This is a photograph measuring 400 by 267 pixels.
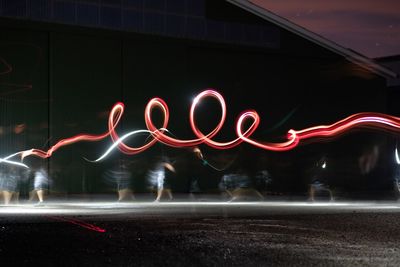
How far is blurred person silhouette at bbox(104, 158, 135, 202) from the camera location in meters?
38.1

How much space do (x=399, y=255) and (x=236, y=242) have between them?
10.2ft

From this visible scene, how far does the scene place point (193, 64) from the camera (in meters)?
40.9

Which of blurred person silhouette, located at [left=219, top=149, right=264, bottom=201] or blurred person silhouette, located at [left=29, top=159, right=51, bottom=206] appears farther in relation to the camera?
blurred person silhouette, located at [left=219, top=149, right=264, bottom=201]

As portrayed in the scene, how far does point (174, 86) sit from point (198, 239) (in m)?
24.4

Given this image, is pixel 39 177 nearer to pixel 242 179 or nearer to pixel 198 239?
pixel 242 179

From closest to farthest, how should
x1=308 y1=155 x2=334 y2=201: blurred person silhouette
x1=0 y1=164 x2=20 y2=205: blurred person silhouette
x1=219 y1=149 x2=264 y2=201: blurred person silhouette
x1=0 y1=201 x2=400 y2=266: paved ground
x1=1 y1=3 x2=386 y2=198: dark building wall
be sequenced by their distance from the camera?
x1=0 y1=201 x2=400 y2=266: paved ground
x1=0 y1=164 x2=20 y2=205: blurred person silhouette
x1=1 y1=3 x2=386 y2=198: dark building wall
x1=219 y1=149 x2=264 y2=201: blurred person silhouette
x1=308 y1=155 x2=334 y2=201: blurred person silhouette

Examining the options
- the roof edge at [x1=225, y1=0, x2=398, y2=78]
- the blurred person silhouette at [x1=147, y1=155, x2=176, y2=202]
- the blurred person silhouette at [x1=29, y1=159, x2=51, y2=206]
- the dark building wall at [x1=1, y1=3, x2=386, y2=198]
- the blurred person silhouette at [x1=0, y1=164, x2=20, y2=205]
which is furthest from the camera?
the roof edge at [x1=225, y1=0, x2=398, y2=78]

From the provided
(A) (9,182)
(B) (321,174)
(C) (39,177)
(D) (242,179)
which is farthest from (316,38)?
(A) (9,182)

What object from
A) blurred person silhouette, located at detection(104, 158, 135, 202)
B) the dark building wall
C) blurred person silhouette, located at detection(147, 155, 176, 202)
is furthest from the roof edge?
blurred person silhouette, located at detection(104, 158, 135, 202)

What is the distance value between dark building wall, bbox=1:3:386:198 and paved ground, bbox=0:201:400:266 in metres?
13.1

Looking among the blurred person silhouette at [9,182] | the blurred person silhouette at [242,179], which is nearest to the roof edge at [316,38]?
the blurred person silhouette at [242,179]

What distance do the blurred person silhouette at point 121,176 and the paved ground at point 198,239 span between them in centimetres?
1413

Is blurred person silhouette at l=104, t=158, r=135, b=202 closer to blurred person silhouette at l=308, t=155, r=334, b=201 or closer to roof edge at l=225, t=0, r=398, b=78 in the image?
roof edge at l=225, t=0, r=398, b=78

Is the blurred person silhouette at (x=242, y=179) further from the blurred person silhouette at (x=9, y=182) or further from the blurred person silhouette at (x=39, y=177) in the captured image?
the blurred person silhouette at (x=9, y=182)
